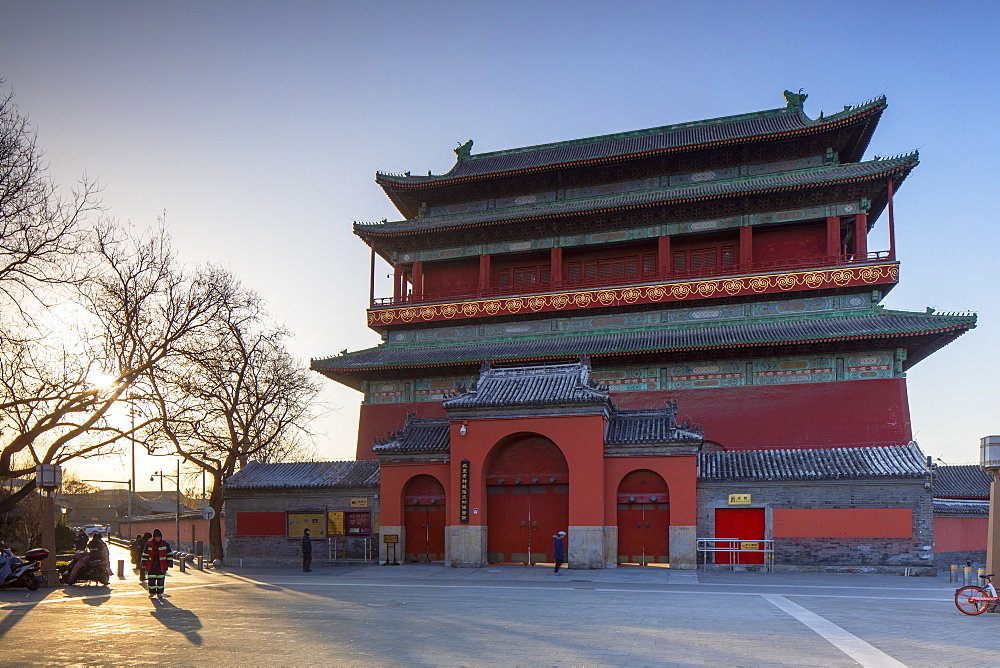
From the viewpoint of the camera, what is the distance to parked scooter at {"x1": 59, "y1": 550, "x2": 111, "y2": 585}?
2055cm

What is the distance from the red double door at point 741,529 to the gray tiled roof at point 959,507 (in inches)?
218

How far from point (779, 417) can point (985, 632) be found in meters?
15.6

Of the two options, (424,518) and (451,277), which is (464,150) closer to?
(451,277)

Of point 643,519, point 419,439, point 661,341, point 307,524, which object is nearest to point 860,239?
point 661,341

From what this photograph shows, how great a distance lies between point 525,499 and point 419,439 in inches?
156

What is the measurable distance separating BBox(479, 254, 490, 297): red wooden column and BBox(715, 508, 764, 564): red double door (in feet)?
47.4

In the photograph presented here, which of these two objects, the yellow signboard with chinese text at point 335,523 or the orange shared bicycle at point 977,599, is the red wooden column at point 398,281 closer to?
the yellow signboard with chinese text at point 335,523

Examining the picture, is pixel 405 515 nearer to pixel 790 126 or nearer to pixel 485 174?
pixel 485 174

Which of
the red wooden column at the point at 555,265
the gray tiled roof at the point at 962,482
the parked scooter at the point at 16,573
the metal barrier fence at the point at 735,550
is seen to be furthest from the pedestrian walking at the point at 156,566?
the gray tiled roof at the point at 962,482

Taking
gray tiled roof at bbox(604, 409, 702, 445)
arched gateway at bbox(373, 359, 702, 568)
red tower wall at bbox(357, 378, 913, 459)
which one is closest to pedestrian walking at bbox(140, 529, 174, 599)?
arched gateway at bbox(373, 359, 702, 568)

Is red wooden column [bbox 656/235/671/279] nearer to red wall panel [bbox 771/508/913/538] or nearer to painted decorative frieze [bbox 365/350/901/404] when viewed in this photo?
painted decorative frieze [bbox 365/350/901/404]

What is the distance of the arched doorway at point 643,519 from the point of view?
921 inches

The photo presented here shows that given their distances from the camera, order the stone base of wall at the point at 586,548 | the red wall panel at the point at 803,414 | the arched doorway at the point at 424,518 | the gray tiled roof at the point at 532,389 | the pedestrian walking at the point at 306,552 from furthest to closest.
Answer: the red wall panel at the point at 803,414, the arched doorway at the point at 424,518, the pedestrian walking at the point at 306,552, the gray tiled roof at the point at 532,389, the stone base of wall at the point at 586,548

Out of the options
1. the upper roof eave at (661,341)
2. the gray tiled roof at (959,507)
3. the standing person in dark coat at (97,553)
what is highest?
the upper roof eave at (661,341)
